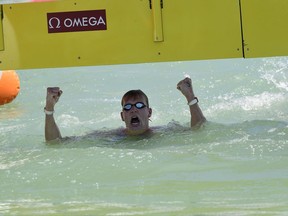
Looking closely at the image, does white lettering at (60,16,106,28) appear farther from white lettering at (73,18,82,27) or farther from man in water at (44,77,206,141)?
man in water at (44,77,206,141)

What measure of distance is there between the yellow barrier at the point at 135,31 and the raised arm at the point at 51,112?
31.6 inches

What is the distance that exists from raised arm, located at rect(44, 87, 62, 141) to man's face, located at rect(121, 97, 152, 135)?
2.18 feet

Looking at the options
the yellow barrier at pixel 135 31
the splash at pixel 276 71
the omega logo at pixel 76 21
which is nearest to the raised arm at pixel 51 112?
the yellow barrier at pixel 135 31

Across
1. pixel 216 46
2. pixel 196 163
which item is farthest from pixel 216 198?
pixel 216 46

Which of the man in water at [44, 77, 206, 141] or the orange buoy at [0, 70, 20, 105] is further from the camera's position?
the orange buoy at [0, 70, 20, 105]

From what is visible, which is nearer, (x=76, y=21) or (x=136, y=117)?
(x=76, y=21)

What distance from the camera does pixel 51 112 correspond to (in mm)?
7055

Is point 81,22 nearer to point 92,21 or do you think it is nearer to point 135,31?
point 92,21

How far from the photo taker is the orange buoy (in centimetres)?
1052

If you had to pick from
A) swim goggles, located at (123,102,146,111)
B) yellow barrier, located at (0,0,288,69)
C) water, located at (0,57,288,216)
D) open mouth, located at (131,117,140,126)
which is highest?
yellow barrier, located at (0,0,288,69)

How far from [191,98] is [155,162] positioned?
109 centimetres

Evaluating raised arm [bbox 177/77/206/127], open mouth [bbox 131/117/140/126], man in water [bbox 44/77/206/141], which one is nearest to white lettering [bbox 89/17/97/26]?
man in water [bbox 44/77/206/141]

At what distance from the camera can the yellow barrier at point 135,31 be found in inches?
238

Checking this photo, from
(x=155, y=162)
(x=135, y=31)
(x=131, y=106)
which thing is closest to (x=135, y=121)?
(x=131, y=106)
